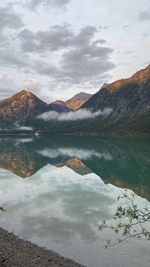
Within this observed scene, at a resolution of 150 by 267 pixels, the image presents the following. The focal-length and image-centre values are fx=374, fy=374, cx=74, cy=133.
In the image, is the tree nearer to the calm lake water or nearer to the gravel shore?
the calm lake water

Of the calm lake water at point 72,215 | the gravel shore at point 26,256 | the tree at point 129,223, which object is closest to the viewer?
the tree at point 129,223

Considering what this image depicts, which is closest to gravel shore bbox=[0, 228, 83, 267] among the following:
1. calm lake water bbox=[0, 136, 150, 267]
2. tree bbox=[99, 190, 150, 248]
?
calm lake water bbox=[0, 136, 150, 267]

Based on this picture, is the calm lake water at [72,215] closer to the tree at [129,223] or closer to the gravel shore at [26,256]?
the tree at [129,223]

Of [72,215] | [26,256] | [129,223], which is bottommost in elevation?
[72,215]

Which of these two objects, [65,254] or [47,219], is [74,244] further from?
[47,219]

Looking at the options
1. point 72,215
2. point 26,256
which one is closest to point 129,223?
point 26,256

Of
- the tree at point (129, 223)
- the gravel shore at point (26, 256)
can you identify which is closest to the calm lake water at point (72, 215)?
the tree at point (129, 223)

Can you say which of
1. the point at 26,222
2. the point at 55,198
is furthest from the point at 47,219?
the point at 55,198

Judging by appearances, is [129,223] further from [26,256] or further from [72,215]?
[72,215]
